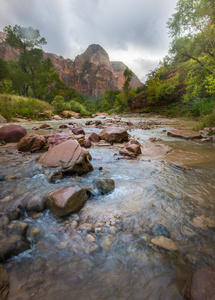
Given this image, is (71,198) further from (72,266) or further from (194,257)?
(194,257)

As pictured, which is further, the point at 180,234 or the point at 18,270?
the point at 180,234

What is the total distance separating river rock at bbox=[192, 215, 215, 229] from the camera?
1312 mm

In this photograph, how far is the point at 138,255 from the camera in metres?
1.05

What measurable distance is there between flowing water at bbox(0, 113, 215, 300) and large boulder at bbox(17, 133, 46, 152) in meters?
1.56

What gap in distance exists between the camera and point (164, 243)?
1131mm

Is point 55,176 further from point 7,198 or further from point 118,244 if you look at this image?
point 118,244

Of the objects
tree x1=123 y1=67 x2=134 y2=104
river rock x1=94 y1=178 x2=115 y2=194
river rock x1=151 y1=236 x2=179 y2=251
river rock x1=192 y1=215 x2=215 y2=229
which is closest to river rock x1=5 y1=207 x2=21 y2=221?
river rock x1=94 y1=178 x2=115 y2=194

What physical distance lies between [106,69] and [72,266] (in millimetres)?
123727

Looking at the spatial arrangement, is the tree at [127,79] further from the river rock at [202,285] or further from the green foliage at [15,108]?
the river rock at [202,285]

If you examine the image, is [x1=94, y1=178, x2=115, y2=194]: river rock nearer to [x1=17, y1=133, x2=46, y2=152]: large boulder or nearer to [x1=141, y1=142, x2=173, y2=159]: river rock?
[x1=141, y1=142, x2=173, y2=159]: river rock

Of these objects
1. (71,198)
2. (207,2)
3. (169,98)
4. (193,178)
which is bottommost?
(193,178)

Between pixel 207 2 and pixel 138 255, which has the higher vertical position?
pixel 207 2

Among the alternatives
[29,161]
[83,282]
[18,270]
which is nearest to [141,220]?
[83,282]

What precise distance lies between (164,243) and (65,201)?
1.00 m
